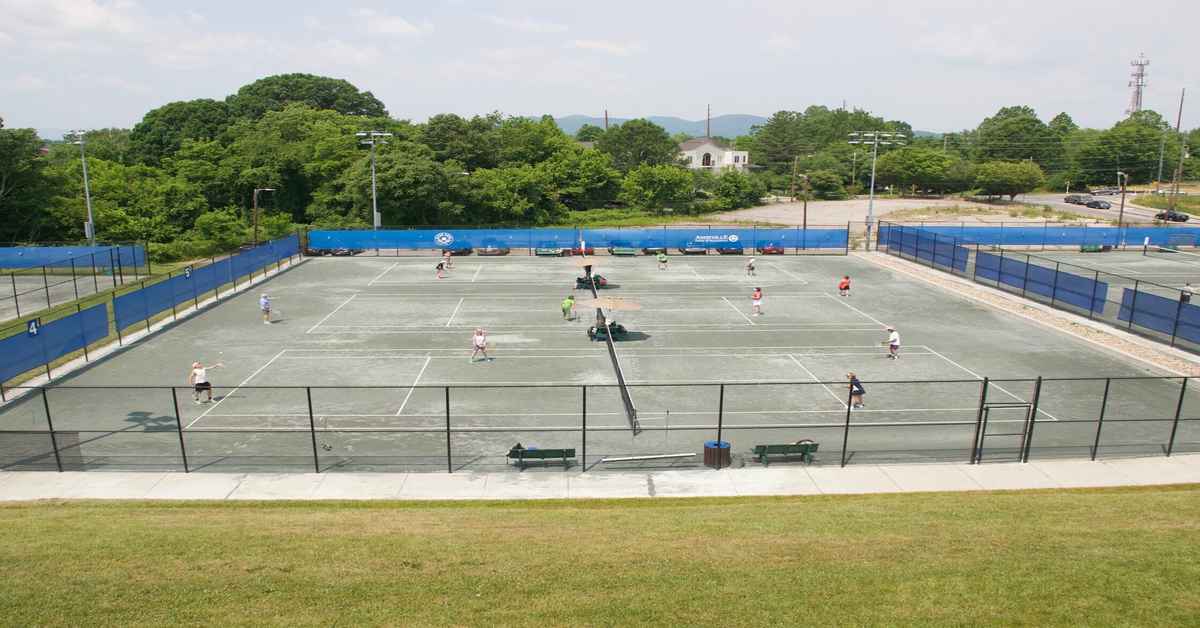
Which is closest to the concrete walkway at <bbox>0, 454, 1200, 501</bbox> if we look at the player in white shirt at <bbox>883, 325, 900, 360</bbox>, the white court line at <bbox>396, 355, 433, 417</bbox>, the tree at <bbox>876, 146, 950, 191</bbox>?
the white court line at <bbox>396, 355, 433, 417</bbox>

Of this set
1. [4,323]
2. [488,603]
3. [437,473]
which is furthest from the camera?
[4,323]

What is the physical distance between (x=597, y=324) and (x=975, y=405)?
574 inches

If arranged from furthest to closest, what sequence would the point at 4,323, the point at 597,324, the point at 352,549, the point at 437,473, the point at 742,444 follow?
the point at 4,323, the point at 597,324, the point at 742,444, the point at 437,473, the point at 352,549

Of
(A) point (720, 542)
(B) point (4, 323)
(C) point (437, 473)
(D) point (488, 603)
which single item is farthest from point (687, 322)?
(B) point (4, 323)

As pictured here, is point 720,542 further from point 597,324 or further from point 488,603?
point 597,324

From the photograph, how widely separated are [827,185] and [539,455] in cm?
10640

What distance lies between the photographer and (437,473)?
17.9 meters

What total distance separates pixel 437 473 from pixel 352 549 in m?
6.78

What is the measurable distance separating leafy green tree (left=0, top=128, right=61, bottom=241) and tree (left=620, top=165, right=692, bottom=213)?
202 feet

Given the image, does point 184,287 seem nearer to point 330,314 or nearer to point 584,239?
point 330,314

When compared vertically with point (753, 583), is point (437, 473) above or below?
below

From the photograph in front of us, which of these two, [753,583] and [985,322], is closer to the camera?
[753,583]

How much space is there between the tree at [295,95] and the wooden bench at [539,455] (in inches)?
4553

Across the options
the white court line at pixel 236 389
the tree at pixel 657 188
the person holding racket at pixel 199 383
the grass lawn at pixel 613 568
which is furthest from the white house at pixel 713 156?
the grass lawn at pixel 613 568
